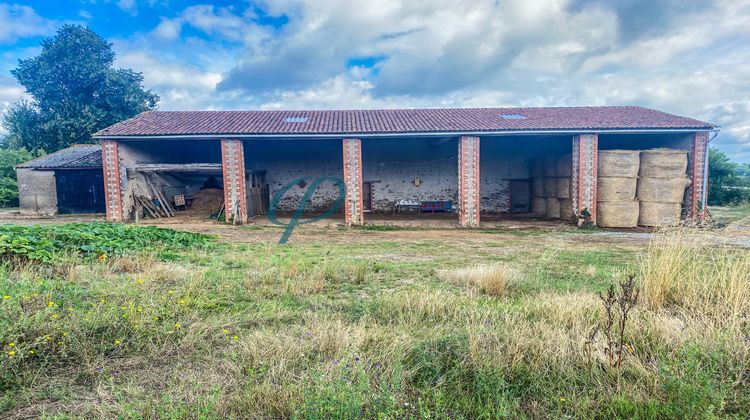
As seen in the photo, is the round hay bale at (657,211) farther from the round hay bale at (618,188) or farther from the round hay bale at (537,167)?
the round hay bale at (537,167)

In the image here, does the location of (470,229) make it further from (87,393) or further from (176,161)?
(176,161)

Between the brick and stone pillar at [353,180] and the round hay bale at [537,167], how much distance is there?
8.91 meters

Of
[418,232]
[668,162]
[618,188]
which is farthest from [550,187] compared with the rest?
[418,232]

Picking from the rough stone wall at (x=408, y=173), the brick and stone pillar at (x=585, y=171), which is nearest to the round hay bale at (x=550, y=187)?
the brick and stone pillar at (x=585, y=171)

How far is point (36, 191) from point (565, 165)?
2329 centimetres

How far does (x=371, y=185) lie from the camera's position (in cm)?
1897

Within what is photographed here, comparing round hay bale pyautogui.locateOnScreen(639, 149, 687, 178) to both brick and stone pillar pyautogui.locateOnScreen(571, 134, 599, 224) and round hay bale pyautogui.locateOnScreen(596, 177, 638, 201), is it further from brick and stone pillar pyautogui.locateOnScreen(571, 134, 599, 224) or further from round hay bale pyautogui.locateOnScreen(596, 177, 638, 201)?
brick and stone pillar pyautogui.locateOnScreen(571, 134, 599, 224)

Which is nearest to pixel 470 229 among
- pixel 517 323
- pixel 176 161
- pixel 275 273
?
pixel 275 273

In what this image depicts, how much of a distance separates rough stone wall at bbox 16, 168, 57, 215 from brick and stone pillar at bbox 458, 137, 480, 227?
18.2 m

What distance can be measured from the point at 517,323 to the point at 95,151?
22364 mm

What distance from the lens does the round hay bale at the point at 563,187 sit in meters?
15.1

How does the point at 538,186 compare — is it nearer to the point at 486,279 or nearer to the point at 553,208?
the point at 553,208

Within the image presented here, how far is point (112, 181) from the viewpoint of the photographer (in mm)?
14102

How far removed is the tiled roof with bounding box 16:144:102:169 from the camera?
55.4ft
